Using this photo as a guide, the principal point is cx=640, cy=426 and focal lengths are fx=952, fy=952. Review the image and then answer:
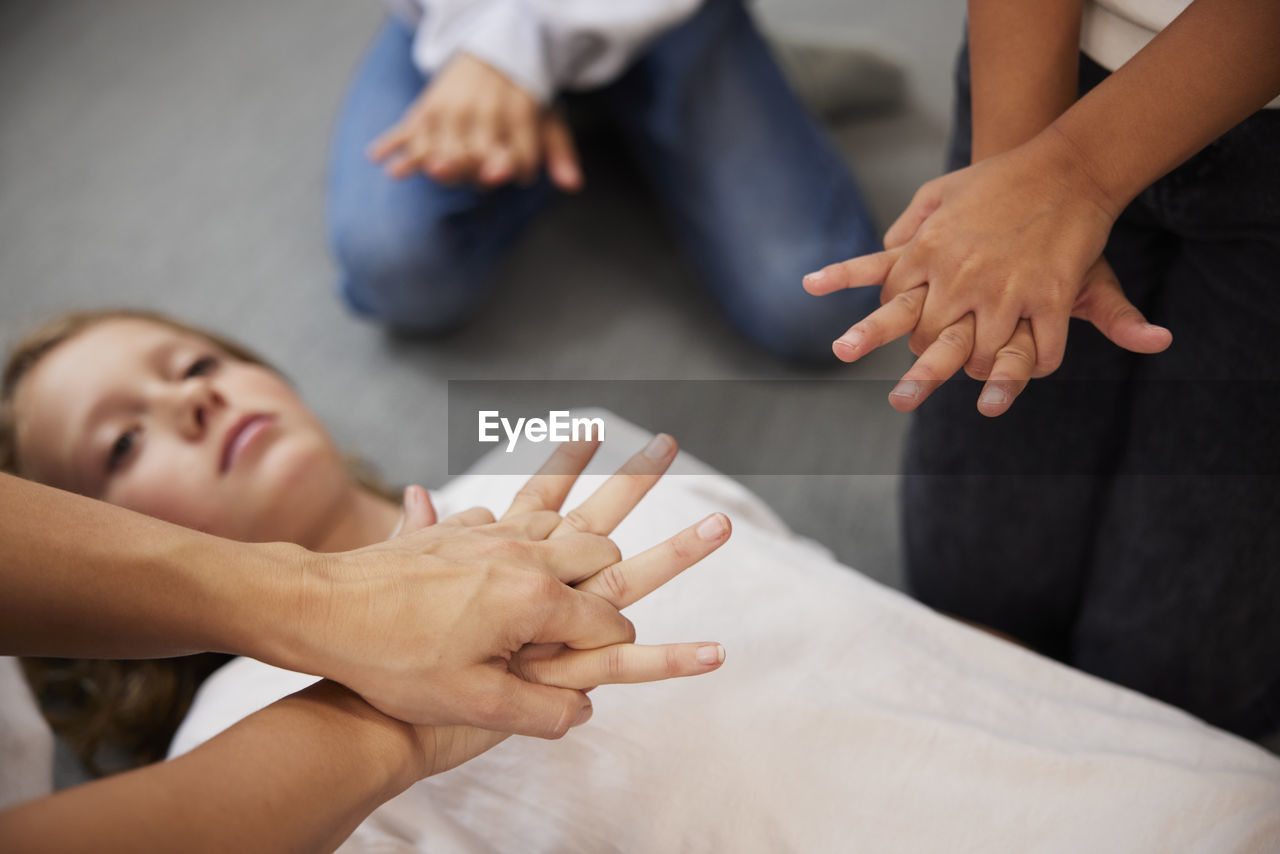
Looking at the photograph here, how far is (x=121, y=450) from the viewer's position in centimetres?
87

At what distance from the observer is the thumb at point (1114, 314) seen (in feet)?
1.90

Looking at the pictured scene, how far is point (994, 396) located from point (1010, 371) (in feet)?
0.08

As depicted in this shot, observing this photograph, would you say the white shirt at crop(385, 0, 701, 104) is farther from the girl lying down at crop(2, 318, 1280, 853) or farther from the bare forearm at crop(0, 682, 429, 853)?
the bare forearm at crop(0, 682, 429, 853)

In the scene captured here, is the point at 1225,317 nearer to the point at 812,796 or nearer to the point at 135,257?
the point at 812,796

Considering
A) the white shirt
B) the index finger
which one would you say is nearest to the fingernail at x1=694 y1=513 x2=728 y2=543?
the index finger

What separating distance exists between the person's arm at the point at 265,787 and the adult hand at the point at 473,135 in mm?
807

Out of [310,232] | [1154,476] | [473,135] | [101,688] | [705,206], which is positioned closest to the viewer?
[1154,476]

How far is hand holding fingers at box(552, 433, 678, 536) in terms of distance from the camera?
0.66m

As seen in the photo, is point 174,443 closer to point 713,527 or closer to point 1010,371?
point 713,527

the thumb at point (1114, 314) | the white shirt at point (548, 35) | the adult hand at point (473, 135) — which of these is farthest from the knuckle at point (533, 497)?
the white shirt at point (548, 35)

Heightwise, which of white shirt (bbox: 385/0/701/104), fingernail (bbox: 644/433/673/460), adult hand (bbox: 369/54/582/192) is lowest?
fingernail (bbox: 644/433/673/460)

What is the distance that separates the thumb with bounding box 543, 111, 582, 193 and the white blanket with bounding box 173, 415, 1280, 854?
649mm

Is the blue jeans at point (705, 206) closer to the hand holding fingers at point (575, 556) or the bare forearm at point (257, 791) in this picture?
the hand holding fingers at point (575, 556)

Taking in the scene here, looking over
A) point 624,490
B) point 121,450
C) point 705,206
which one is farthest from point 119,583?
point 705,206
